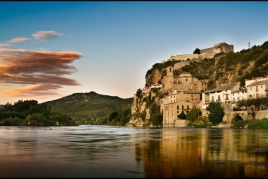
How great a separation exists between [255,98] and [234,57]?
51.1 meters

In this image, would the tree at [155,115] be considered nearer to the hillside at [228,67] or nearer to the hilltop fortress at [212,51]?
the hillside at [228,67]

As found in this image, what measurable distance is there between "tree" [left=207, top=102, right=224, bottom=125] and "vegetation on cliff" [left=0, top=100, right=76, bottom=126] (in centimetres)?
7356

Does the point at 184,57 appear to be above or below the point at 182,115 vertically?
above

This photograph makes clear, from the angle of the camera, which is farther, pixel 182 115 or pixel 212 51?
pixel 212 51

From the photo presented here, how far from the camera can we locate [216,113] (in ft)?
267

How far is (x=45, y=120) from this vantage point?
438 ft

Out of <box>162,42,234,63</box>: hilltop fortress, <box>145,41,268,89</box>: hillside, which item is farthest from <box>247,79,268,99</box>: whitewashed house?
<box>162,42,234,63</box>: hilltop fortress

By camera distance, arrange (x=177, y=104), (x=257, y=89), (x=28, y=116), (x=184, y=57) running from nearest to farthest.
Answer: (x=257, y=89), (x=177, y=104), (x=28, y=116), (x=184, y=57)

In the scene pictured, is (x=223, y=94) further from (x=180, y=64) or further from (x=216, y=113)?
(x=180, y=64)

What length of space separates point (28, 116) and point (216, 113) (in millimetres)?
79709

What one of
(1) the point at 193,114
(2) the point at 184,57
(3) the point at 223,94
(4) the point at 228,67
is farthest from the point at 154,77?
(3) the point at 223,94

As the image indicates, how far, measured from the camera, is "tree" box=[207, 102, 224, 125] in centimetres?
8106

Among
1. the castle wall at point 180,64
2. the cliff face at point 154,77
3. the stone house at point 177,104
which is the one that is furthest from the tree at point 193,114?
the cliff face at point 154,77

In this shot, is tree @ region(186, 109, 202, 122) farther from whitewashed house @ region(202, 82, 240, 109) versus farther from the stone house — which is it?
the stone house
